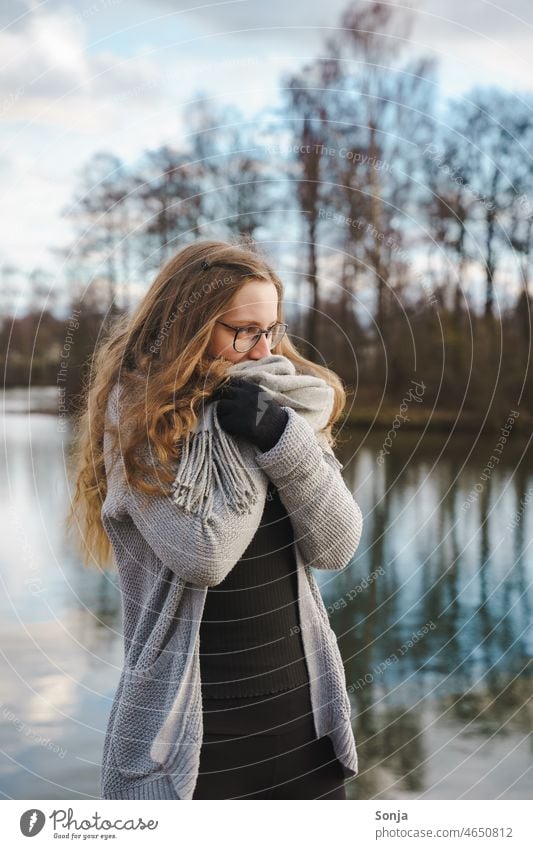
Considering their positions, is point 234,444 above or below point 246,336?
below

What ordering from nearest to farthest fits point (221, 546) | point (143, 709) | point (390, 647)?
point (221, 546) < point (143, 709) < point (390, 647)

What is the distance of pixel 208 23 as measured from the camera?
92.5 inches

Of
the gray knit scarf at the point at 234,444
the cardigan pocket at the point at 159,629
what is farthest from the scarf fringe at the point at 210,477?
the cardigan pocket at the point at 159,629

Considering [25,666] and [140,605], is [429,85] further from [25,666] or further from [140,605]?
[25,666]

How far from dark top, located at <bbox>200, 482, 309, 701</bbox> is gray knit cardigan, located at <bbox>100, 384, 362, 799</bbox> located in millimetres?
22

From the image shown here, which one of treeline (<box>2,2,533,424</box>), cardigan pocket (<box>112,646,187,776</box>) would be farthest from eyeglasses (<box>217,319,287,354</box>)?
cardigan pocket (<box>112,646,187,776</box>)

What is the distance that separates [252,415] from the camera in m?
1.44

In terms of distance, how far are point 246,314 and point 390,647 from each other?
3.05 meters

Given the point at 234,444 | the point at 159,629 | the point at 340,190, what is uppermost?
the point at 340,190

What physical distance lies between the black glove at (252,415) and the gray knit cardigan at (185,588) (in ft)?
0.06

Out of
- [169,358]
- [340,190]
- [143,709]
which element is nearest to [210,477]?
[169,358]

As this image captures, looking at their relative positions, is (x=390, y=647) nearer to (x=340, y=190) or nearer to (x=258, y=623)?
(x=340, y=190)

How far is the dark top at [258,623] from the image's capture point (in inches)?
56.2

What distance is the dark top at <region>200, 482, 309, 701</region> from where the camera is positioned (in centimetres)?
143
